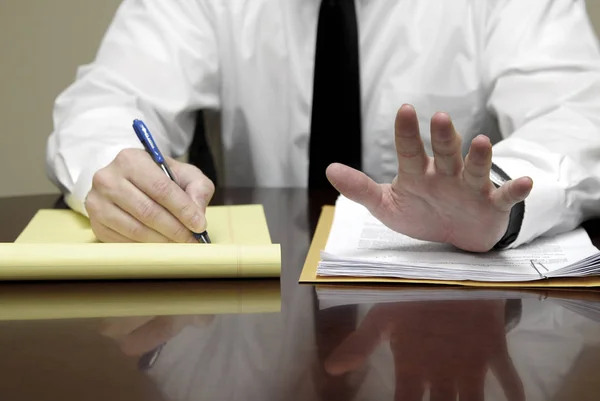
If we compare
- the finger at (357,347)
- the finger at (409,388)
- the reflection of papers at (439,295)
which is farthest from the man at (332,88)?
the finger at (409,388)

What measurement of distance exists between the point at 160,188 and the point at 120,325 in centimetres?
27

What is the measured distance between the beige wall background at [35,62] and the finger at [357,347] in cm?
190

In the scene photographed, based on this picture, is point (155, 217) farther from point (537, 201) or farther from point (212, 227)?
point (537, 201)

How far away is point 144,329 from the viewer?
652 mm

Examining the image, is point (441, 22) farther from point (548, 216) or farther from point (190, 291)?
point (190, 291)

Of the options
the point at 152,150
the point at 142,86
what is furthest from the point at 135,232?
the point at 142,86

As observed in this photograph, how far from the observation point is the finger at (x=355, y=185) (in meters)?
0.82

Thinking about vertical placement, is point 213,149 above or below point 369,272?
below

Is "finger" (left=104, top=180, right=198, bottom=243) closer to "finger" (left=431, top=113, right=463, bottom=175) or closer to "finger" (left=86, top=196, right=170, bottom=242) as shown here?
"finger" (left=86, top=196, right=170, bottom=242)

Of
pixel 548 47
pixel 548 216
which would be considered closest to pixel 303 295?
pixel 548 216

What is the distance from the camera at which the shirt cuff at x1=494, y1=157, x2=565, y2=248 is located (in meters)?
0.89

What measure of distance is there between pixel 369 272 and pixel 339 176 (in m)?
0.11

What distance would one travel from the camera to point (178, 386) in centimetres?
53

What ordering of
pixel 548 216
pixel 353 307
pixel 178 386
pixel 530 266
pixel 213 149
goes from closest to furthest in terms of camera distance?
pixel 178 386 < pixel 353 307 < pixel 530 266 < pixel 548 216 < pixel 213 149
